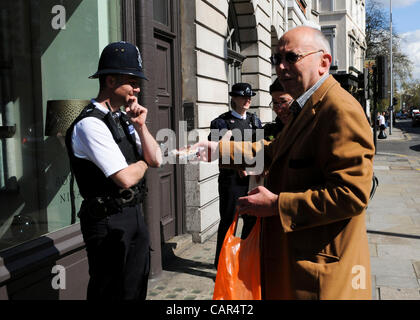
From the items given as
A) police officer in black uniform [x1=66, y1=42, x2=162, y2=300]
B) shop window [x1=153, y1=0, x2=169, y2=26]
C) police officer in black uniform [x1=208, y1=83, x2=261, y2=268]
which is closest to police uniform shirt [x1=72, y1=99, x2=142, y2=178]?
police officer in black uniform [x1=66, y1=42, x2=162, y2=300]

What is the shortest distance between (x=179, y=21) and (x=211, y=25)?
875 millimetres

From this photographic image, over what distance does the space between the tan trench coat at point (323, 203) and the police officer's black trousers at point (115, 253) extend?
107 centimetres

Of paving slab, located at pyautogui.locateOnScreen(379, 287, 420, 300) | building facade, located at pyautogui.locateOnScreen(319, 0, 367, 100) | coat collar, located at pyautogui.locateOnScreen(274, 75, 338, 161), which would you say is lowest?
paving slab, located at pyautogui.locateOnScreen(379, 287, 420, 300)

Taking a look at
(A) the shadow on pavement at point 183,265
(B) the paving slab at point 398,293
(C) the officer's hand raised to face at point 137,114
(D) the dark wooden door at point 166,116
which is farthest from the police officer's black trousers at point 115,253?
(D) the dark wooden door at point 166,116

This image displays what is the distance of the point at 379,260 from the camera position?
6121 millimetres

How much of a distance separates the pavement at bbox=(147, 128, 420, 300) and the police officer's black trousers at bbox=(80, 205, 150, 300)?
5.66 feet

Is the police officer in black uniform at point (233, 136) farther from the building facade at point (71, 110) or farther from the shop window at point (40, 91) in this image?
the shop window at point (40, 91)

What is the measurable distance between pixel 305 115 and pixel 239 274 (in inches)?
34.5

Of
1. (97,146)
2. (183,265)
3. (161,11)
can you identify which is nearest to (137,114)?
(97,146)

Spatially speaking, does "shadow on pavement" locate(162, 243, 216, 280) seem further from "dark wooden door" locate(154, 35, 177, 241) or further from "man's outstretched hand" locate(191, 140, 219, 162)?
"man's outstretched hand" locate(191, 140, 219, 162)

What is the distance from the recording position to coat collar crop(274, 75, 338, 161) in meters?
2.26

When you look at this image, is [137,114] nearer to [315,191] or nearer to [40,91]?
[315,191]

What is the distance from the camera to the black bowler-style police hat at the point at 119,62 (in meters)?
3.13
